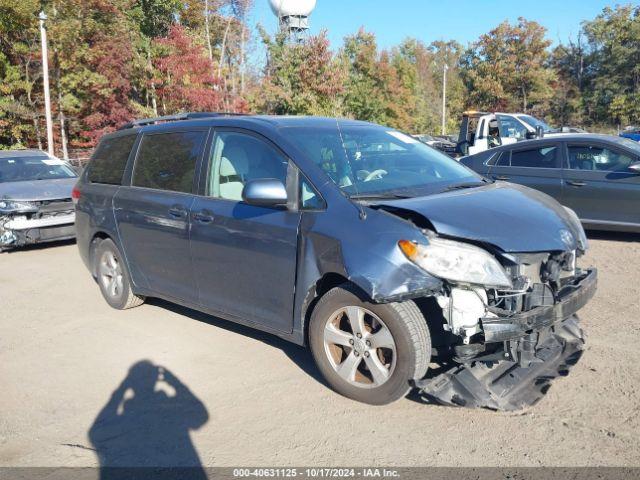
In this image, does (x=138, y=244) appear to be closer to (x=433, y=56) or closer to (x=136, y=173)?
(x=136, y=173)

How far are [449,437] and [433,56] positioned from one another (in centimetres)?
7708

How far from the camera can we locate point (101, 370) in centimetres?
466

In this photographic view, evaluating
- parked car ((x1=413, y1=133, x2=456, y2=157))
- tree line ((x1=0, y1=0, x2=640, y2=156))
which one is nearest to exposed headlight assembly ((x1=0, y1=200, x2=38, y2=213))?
parked car ((x1=413, y1=133, x2=456, y2=157))

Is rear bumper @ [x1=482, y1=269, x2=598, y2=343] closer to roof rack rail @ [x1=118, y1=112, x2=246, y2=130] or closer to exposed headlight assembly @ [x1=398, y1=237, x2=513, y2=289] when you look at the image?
exposed headlight assembly @ [x1=398, y1=237, x2=513, y2=289]

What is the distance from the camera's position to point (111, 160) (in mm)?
6207

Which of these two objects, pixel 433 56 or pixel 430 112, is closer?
pixel 430 112

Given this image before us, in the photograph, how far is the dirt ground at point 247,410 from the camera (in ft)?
10.9

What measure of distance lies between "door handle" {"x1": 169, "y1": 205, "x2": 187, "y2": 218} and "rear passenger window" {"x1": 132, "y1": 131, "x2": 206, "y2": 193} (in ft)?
0.51

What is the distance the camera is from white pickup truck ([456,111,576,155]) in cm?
1505

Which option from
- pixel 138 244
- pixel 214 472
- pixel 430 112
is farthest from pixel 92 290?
pixel 430 112

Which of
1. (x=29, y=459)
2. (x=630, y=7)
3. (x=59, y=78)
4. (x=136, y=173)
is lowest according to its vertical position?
(x=29, y=459)

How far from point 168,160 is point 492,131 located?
12.1 metres

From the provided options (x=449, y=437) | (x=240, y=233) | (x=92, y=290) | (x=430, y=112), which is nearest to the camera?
(x=449, y=437)

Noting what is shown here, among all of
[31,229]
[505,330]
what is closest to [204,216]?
[505,330]
